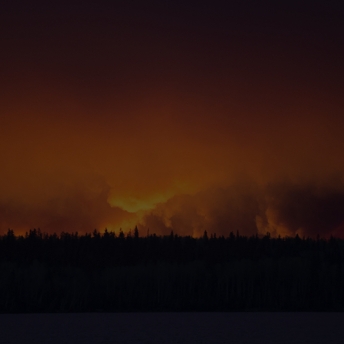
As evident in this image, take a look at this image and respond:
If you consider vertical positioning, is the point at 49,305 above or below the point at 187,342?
above

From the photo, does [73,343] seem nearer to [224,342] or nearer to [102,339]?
[102,339]

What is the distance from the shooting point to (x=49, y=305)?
199750mm

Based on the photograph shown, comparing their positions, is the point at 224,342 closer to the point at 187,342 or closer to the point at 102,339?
the point at 187,342

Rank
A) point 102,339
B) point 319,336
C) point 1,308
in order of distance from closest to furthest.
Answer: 1. point 102,339
2. point 319,336
3. point 1,308

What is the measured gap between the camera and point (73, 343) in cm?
7100

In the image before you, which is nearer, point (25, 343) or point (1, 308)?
point (25, 343)

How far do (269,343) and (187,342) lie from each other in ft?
33.0

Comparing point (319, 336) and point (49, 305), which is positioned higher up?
point (49, 305)

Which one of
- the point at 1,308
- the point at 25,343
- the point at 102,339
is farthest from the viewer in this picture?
the point at 1,308

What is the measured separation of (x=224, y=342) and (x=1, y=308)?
136 meters

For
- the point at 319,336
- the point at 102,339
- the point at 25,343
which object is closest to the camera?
the point at 25,343

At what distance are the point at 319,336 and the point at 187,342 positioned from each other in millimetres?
22644

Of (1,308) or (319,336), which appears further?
(1,308)

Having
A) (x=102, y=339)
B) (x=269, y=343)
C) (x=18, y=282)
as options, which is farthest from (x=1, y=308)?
(x=269, y=343)
